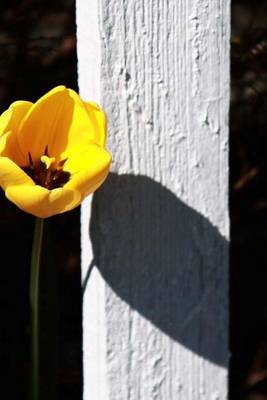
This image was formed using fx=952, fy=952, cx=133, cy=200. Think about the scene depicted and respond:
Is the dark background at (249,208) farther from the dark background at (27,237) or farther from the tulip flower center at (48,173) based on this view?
the tulip flower center at (48,173)

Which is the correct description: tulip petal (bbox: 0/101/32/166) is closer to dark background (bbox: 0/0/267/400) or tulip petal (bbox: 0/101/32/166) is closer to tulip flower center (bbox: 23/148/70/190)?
tulip flower center (bbox: 23/148/70/190)

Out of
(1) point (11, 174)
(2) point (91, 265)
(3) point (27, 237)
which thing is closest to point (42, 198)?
(1) point (11, 174)

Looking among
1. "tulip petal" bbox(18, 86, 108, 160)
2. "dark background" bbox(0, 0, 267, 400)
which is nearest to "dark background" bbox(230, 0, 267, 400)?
"dark background" bbox(0, 0, 267, 400)

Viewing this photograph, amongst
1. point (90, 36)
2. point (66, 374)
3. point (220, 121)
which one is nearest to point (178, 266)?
point (220, 121)

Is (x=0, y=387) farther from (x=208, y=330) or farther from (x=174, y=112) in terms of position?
(x=174, y=112)

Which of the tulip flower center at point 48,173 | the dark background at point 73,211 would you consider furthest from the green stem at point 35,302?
the dark background at point 73,211
